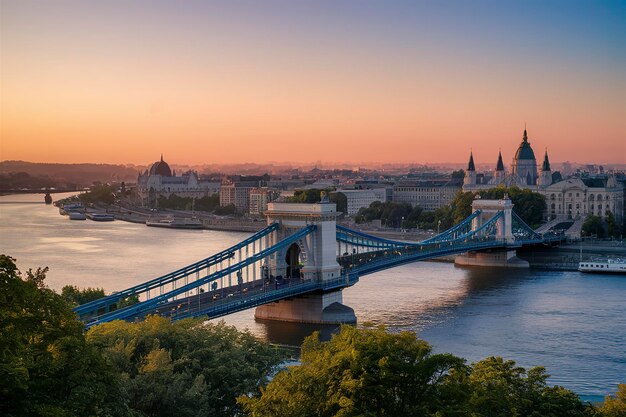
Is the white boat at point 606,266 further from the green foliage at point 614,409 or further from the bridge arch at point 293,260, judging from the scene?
the green foliage at point 614,409

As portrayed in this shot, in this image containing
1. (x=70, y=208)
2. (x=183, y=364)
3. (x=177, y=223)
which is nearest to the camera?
(x=183, y=364)

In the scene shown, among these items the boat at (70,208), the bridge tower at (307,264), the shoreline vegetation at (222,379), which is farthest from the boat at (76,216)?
the shoreline vegetation at (222,379)

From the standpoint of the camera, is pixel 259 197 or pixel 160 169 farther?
pixel 160 169

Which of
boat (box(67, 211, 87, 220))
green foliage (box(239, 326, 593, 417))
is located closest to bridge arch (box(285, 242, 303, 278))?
green foliage (box(239, 326, 593, 417))

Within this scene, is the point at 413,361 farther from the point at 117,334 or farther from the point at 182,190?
the point at 182,190

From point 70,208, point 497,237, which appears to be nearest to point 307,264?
point 497,237

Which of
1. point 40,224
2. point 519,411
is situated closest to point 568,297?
point 519,411

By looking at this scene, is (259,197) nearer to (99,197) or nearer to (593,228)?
(99,197)
